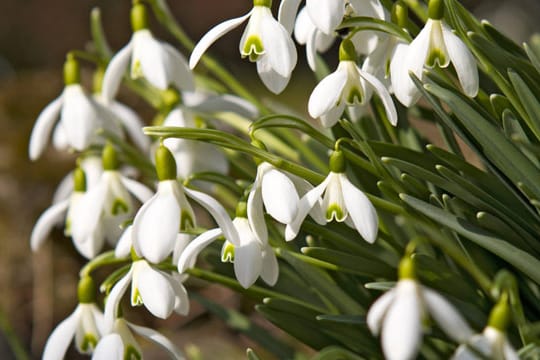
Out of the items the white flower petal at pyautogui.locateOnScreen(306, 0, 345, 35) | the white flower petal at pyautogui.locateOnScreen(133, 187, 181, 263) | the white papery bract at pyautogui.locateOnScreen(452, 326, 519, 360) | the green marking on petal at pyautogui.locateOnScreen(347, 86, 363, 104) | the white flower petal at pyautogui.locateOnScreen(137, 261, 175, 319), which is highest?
the white flower petal at pyautogui.locateOnScreen(306, 0, 345, 35)

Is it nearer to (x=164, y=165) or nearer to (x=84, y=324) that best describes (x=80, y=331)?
(x=84, y=324)

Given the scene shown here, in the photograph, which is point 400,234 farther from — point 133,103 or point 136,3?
point 133,103

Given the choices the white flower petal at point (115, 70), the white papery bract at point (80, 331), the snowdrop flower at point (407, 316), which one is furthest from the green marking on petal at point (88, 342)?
the snowdrop flower at point (407, 316)

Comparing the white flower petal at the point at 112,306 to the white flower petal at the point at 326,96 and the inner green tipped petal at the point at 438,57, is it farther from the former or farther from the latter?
the inner green tipped petal at the point at 438,57

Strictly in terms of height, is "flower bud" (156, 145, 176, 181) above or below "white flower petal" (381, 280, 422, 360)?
below

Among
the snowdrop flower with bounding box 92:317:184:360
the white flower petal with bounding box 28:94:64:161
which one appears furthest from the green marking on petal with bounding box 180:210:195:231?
the white flower petal with bounding box 28:94:64:161

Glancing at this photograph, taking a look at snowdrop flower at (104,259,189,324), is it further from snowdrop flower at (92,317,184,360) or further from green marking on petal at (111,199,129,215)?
green marking on petal at (111,199,129,215)

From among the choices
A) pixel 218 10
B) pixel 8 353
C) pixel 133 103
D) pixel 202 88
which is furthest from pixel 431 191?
pixel 218 10
